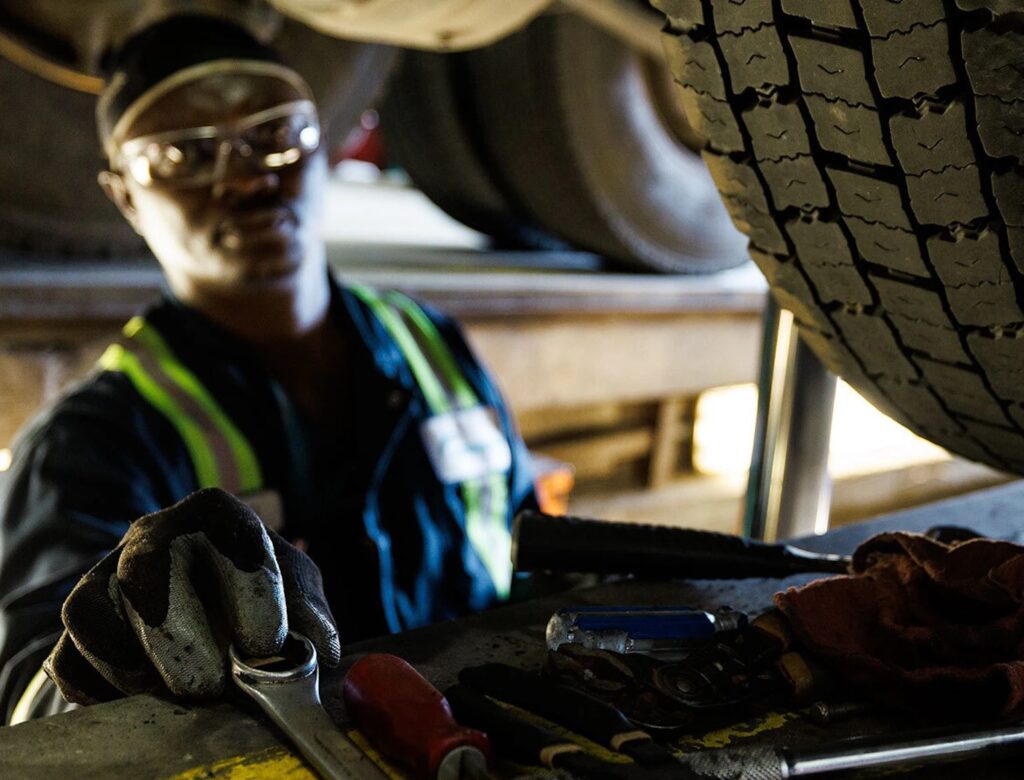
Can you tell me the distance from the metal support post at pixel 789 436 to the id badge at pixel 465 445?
359mm

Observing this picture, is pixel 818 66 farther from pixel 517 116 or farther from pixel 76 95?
pixel 517 116

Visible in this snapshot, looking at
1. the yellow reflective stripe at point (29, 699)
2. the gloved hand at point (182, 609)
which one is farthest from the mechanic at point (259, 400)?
the gloved hand at point (182, 609)

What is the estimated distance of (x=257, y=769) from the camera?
0.54 meters

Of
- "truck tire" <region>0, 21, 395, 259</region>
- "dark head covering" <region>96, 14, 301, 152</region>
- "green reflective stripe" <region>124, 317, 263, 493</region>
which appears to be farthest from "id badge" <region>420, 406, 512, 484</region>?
"truck tire" <region>0, 21, 395, 259</region>

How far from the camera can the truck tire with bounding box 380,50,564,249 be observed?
2.77 meters

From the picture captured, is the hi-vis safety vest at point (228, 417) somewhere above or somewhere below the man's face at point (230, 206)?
below

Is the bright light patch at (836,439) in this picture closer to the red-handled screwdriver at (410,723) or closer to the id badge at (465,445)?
the id badge at (465,445)

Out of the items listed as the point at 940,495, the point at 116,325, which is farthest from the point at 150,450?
the point at 940,495

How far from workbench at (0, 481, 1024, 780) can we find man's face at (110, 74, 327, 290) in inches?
29.7

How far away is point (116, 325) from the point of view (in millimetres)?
1791

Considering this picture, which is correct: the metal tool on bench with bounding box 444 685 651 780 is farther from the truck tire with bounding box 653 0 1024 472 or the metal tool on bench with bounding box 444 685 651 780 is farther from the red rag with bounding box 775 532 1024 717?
the truck tire with bounding box 653 0 1024 472

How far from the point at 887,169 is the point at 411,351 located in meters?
0.96

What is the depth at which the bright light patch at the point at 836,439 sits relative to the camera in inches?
112

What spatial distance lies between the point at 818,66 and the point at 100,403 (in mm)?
938
